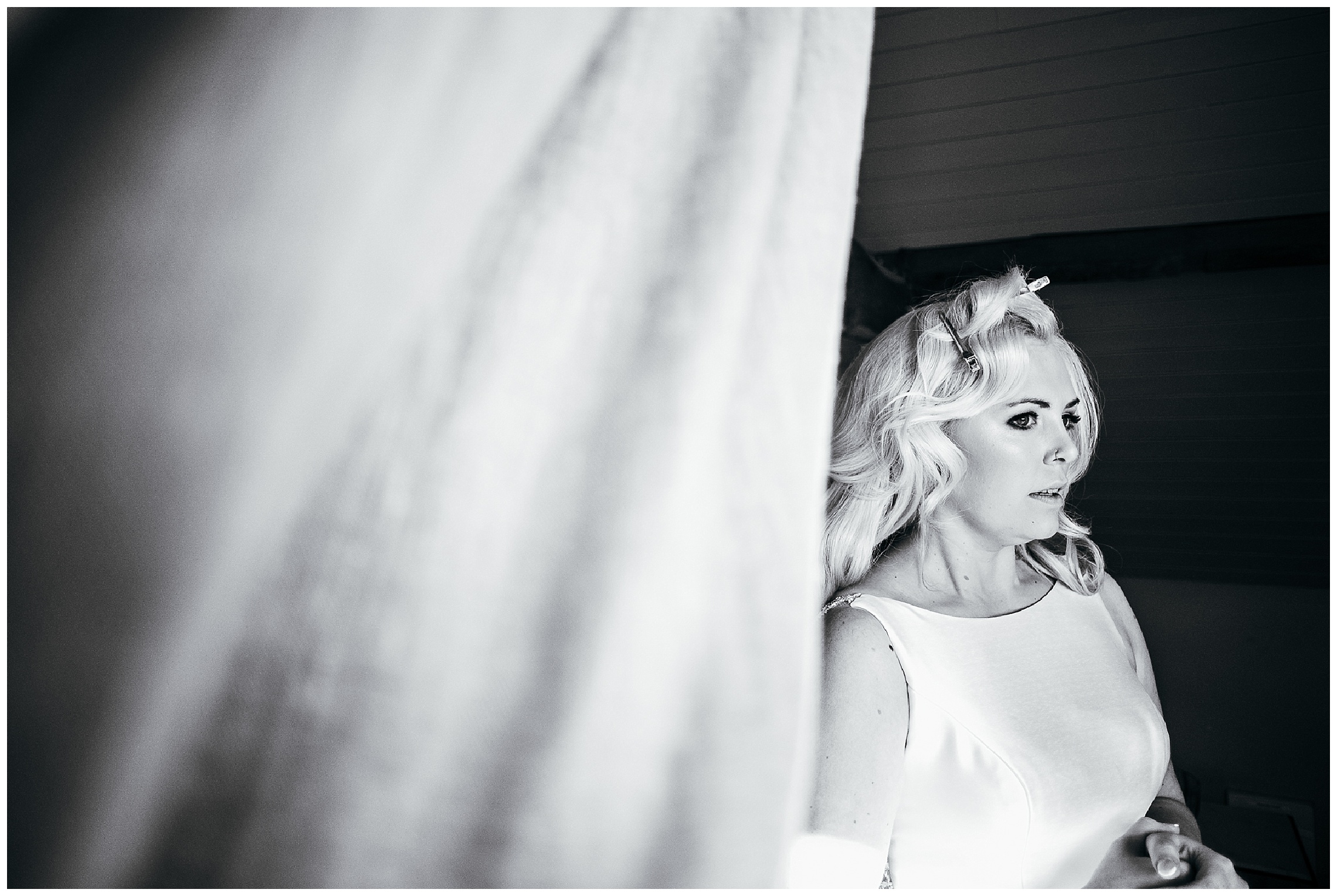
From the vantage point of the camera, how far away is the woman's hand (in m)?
1.04

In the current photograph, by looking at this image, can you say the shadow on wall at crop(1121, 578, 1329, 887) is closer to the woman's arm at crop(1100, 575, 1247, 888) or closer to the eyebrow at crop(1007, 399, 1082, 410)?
the woman's arm at crop(1100, 575, 1247, 888)

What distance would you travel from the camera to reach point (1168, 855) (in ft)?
3.59

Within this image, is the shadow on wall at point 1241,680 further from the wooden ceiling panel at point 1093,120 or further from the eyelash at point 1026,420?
the eyelash at point 1026,420

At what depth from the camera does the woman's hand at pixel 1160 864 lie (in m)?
1.04

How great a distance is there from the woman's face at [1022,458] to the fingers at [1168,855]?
47 centimetres

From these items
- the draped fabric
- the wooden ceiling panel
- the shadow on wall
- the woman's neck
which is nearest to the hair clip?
the woman's neck

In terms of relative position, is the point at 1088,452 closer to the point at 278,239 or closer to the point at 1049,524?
the point at 1049,524

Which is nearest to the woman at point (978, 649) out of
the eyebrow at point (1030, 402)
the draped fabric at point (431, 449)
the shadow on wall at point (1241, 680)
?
the eyebrow at point (1030, 402)

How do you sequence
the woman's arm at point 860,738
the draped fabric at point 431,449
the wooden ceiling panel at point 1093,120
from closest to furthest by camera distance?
the draped fabric at point 431,449
the woman's arm at point 860,738
the wooden ceiling panel at point 1093,120

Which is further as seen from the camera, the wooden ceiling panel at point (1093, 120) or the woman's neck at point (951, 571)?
the wooden ceiling panel at point (1093, 120)

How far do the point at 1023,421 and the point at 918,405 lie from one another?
175 millimetres

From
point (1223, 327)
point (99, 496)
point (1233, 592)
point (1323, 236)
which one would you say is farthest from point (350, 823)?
point (1233, 592)

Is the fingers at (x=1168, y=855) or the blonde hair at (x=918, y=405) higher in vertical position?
the blonde hair at (x=918, y=405)

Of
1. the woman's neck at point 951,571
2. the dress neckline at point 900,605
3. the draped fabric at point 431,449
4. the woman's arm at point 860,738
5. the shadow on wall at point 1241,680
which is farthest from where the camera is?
the shadow on wall at point 1241,680
